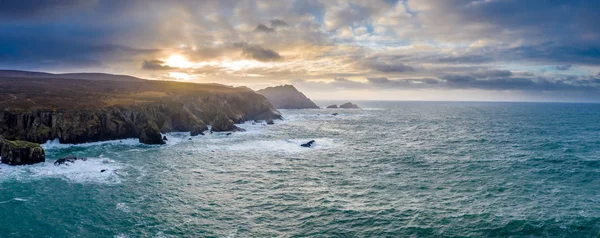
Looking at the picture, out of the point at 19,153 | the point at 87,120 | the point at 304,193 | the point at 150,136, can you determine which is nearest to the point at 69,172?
the point at 19,153

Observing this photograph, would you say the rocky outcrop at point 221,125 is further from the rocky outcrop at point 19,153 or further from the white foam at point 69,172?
the rocky outcrop at point 19,153

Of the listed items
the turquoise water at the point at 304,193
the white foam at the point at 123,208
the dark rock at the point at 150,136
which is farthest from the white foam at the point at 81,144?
the white foam at the point at 123,208

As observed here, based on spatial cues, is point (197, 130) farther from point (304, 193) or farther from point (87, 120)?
point (304, 193)

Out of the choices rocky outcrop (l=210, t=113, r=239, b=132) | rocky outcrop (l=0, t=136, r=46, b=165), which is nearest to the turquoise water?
rocky outcrop (l=0, t=136, r=46, b=165)

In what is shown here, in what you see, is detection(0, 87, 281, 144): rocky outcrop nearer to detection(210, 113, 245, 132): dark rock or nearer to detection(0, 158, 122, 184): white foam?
detection(210, 113, 245, 132): dark rock

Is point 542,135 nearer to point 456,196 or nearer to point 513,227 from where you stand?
point 456,196
